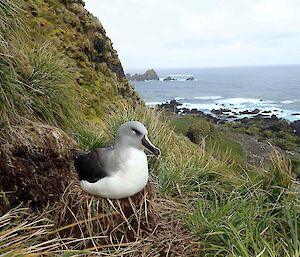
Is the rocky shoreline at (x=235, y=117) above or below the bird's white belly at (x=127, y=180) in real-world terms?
below

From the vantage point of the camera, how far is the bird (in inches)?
121

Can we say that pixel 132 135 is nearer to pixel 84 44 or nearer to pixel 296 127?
pixel 84 44

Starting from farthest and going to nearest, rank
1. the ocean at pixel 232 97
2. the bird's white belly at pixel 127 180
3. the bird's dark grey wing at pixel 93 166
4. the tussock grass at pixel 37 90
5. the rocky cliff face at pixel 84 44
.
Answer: the ocean at pixel 232 97, the rocky cliff face at pixel 84 44, the tussock grass at pixel 37 90, the bird's dark grey wing at pixel 93 166, the bird's white belly at pixel 127 180

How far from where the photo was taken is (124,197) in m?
3.22

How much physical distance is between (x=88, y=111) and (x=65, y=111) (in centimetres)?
214

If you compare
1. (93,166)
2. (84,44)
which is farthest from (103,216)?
(84,44)

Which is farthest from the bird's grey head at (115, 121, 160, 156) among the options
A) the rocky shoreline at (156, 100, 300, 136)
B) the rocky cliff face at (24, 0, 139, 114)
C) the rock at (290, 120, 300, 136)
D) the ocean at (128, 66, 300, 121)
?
the rock at (290, 120, 300, 136)

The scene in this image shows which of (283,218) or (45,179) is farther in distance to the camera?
(283,218)

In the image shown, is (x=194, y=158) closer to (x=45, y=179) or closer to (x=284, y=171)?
(x=284, y=171)

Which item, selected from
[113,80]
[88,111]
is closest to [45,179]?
[88,111]

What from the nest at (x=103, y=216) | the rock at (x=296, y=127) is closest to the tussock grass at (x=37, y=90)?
the nest at (x=103, y=216)

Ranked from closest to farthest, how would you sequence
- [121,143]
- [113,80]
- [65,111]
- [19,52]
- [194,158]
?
[121,143] → [19,52] → [65,111] → [194,158] → [113,80]

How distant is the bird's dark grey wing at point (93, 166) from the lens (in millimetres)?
3189

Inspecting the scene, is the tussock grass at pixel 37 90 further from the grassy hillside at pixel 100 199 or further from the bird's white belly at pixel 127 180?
the bird's white belly at pixel 127 180
